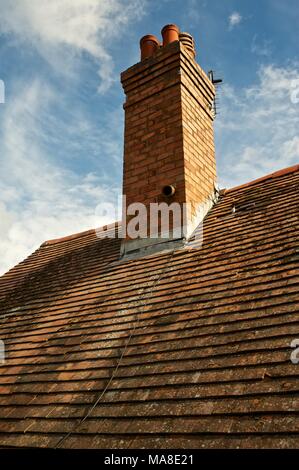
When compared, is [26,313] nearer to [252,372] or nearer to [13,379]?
[13,379]

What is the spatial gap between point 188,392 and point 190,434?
359 mm

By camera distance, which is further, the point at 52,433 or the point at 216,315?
the point at 216,315

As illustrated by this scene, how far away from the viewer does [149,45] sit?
663cm

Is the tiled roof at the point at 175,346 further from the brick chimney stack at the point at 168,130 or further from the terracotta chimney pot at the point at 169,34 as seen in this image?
the terracotta chimney pot at the point at 169,34

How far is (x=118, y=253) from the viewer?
6008 millimetres

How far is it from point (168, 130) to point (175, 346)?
11.8 feet

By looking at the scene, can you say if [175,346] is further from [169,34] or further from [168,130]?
[169,34]

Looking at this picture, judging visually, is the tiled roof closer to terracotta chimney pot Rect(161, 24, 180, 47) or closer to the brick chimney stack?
the brick chimney stack

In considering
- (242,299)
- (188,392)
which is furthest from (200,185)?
(188,392)

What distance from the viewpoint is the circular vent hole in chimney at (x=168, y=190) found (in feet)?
17.4

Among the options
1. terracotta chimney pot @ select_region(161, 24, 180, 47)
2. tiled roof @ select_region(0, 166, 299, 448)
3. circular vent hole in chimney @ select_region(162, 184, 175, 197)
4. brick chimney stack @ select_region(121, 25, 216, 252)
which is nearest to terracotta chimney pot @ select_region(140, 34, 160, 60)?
brick chimney stack @ select_region(121, 25, 216, 252)

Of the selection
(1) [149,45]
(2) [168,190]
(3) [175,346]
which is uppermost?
(1) [149,45]

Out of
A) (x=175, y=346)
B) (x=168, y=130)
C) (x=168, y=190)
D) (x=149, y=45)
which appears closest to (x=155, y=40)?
(x=149, y=45)

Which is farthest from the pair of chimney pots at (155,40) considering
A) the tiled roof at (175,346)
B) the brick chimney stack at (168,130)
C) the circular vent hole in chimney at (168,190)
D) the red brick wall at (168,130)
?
the tiled roof at (175,346)
